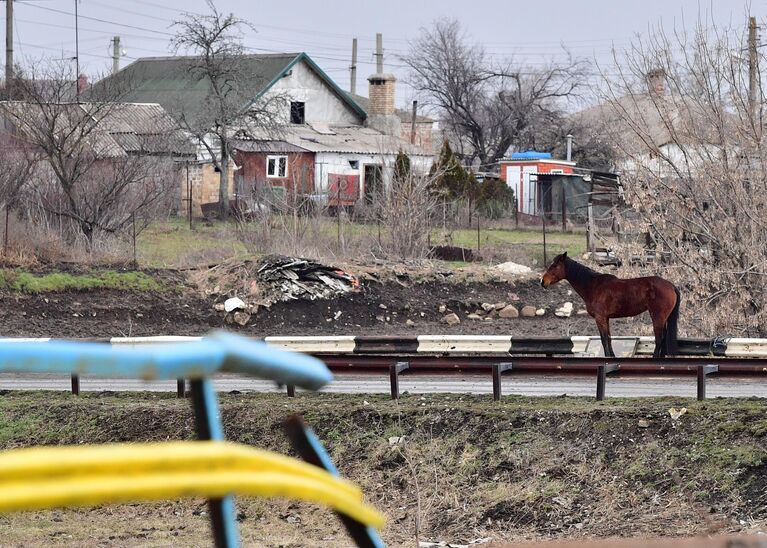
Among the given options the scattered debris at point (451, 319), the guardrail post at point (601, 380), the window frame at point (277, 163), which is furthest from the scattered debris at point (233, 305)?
the window frame at point (277, 163)

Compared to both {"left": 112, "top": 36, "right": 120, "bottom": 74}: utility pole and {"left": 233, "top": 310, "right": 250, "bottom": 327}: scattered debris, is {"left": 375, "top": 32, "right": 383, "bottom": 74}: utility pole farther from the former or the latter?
{"left": 233, "top": 310, "right": 250, "bottom": 327}: scattered debris

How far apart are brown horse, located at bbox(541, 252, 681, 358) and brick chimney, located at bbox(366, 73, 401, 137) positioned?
5262 centimetres

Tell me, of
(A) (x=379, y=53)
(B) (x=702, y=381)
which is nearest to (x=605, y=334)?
(B) (x=702, y=381)

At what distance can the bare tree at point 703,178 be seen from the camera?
18500mm

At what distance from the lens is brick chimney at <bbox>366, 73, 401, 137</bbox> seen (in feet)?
225

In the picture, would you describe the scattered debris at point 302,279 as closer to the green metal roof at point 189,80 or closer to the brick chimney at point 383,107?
the green metal roof at point 189,80

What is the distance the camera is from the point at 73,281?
24703 millimetres

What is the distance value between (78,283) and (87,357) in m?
24.2

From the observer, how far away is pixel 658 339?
16.1 metres

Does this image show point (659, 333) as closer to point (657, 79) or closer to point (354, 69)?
point (657, 79)

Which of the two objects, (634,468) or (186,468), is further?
(634,468)

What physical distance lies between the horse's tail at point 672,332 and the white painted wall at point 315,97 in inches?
2046

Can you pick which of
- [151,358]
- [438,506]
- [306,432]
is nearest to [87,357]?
[151,358]

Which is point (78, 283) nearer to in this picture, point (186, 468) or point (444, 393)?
point (444, 393)
